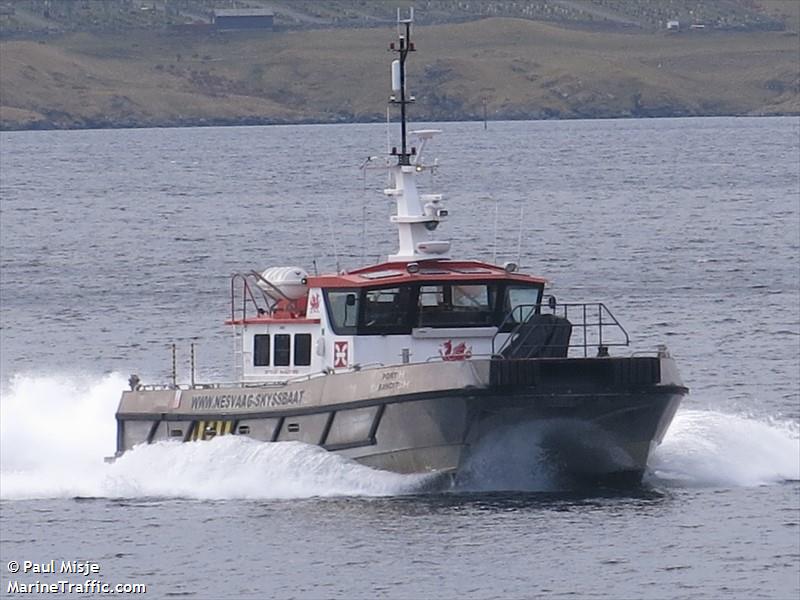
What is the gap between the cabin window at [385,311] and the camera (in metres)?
36.3

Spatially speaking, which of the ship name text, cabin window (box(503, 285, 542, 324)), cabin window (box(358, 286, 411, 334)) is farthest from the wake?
cabin window (box(503, 285, 542, 324))

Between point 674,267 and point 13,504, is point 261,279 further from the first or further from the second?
point 674,267

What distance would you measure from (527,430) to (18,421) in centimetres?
1153

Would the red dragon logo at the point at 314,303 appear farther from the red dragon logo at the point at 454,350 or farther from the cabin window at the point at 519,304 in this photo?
the cabin window at the point at 519,304

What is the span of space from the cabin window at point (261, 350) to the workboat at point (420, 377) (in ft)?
0.10

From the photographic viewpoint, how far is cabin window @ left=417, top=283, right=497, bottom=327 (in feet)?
119

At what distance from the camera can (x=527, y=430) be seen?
35.1 m

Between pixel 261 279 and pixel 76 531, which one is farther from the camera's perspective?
pixel 261 279

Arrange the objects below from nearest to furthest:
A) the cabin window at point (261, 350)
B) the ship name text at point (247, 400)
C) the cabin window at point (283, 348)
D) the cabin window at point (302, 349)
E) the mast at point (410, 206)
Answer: the ship name text at point (247, 400)
the mast at point (410, 206)
the cabin window at point (302, 349)
the cabin window at point (283, 348)
the cabin window at point (261, 350)

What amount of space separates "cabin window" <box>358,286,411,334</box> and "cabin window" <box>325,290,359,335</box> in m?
0.14

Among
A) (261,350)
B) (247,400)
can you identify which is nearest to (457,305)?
(261,350)

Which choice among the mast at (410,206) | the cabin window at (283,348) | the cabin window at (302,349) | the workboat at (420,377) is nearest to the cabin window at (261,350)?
the workboat at (420,377)

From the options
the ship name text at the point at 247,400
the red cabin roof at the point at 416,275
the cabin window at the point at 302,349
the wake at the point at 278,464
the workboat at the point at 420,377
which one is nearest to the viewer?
the workboat at the point at 420,377

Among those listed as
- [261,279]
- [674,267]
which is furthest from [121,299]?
[261,279]
